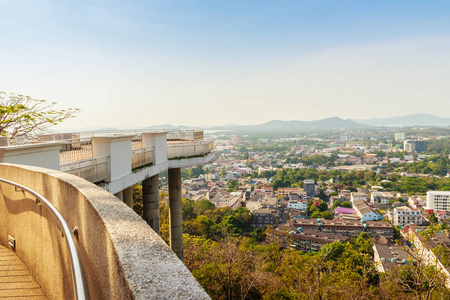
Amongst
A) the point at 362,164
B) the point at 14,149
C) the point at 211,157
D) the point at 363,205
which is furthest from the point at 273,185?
the point at 14,149

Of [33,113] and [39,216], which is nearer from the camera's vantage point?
[39,216]

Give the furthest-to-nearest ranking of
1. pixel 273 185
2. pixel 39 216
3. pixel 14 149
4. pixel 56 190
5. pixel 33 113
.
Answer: pixel 273 185, pixel 33 113, pixel 14 149, pixel 39 216, pixel 56 190

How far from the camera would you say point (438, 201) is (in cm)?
5597

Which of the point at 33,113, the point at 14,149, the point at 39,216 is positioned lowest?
the point at 39,216

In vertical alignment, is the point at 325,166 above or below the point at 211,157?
below

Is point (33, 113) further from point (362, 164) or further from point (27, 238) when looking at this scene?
point (362, 164)

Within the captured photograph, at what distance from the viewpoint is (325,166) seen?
11500cm

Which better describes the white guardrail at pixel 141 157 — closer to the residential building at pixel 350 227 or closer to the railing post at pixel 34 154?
the railing post at pixel 34 154

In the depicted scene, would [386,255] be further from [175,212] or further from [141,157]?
[141,157]

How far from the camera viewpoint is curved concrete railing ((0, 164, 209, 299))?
3.83ft

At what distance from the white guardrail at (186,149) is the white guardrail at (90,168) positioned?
3.65m

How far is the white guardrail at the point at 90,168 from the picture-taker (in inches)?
207

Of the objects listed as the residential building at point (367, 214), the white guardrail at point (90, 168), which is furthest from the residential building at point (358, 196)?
the white guardrail at point (90, 168)

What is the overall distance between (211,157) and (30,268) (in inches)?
328
